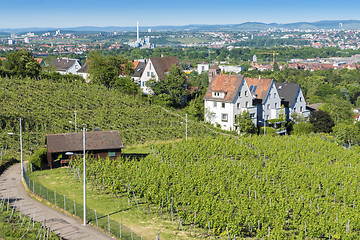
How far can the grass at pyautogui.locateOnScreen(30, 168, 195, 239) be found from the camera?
112ft

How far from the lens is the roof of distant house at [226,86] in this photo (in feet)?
252

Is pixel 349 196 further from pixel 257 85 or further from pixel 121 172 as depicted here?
pixel 257 85

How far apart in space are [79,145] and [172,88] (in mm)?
38212

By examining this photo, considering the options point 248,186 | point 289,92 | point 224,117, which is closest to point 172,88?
point 224,117

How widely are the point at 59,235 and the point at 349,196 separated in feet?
82.7

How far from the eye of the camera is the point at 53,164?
5306 centimetres

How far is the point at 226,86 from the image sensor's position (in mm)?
78562

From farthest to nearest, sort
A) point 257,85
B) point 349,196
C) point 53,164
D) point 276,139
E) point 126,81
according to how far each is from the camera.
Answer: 1. point 126,81
2. point 257,85
3. point 276,139
4. point 53,164
5. point 349,196

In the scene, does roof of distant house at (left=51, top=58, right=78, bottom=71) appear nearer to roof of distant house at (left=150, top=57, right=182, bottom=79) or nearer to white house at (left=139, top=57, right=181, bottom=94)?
white house at (left=139, top=57, right=181, bottom=94)

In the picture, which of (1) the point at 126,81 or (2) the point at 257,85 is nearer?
(2) the point at 257,85


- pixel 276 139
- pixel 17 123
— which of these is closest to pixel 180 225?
pixel 276 139

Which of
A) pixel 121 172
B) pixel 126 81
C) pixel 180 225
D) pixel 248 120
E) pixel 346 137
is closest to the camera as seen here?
pixel 180 225

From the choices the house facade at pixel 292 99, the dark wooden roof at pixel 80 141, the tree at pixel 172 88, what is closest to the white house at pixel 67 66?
the tree at pixel 172 88

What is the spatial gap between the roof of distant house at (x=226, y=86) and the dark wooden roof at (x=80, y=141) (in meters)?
27.7
